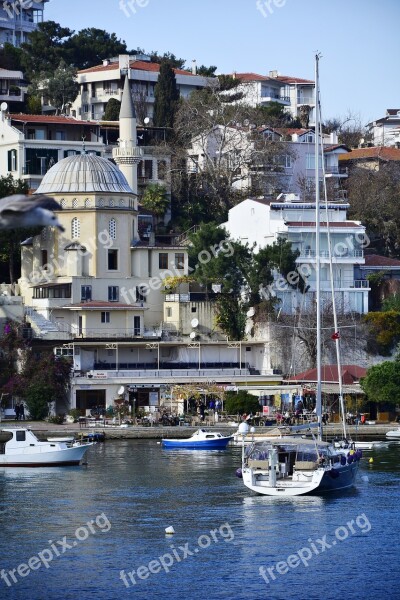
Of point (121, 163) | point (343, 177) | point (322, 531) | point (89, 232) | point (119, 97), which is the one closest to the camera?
point (322, 531)

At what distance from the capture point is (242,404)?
81562mm

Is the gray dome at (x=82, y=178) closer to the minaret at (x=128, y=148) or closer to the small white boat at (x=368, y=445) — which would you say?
the minaret at (x=128, y=148)

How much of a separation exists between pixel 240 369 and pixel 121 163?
1811cm

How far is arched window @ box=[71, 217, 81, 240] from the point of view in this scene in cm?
9131

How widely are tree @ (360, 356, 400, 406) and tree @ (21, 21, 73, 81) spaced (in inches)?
1963

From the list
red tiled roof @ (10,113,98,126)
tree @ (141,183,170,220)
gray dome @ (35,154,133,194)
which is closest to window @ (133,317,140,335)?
gray dome @ (35,154,133,194)

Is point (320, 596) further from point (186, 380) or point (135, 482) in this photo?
point (186, 380)

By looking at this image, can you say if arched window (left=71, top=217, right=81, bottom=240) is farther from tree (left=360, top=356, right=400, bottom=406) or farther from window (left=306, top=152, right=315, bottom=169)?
window (left=306, top=152, right=315, bottom=169)

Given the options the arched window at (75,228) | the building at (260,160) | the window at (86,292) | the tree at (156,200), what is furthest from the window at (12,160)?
the window at (86,292)

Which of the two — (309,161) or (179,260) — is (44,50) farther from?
(179,260)

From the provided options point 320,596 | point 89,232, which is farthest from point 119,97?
point 320,596

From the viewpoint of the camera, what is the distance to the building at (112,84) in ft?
384

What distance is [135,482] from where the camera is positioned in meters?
59.5

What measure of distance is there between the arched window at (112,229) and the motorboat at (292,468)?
3630 centimetres
